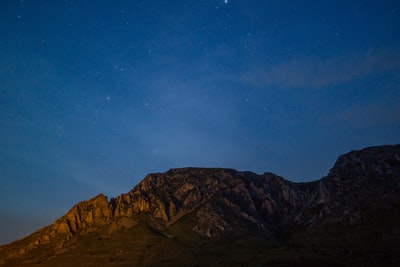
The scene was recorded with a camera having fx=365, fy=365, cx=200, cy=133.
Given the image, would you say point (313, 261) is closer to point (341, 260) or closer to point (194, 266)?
point (341, 260)

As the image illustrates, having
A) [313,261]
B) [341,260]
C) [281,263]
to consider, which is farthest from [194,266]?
[341,260]

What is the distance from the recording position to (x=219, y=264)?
199 m

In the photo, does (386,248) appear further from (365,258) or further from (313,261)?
(313,261)

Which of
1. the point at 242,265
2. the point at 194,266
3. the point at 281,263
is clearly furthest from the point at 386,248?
the point at 194,266

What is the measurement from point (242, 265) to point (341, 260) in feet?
165

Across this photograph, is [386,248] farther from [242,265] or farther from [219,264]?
[219,264]

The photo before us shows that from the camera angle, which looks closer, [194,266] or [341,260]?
[341,260]

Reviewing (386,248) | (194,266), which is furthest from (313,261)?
(194,266)

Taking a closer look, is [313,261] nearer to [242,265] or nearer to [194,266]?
[242,265]

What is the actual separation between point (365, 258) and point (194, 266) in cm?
8843

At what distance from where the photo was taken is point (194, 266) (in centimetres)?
19900

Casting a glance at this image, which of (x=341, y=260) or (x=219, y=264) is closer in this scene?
(x=341, y=260)

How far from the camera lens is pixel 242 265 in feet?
637

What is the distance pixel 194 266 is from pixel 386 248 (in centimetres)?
10463
